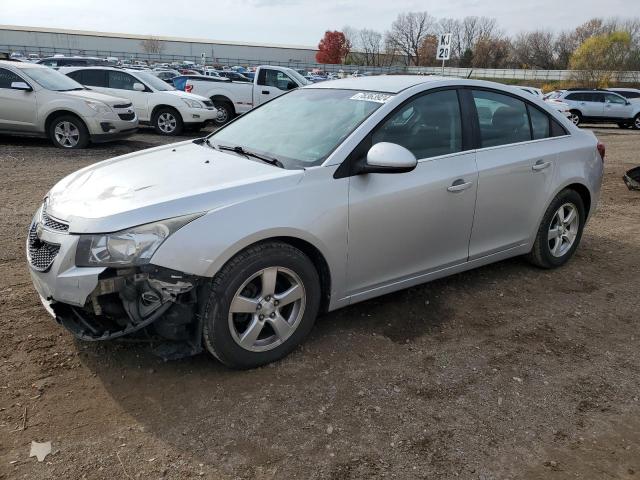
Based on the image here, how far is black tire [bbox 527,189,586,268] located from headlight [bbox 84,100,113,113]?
28.5 ft

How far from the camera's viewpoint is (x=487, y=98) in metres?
4.29

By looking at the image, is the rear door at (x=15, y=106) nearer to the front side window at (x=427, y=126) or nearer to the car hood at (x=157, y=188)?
the car hood at (x=157, y=188)

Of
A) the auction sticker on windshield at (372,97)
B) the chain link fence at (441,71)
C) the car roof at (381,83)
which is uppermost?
the chain link fence at (441,71)

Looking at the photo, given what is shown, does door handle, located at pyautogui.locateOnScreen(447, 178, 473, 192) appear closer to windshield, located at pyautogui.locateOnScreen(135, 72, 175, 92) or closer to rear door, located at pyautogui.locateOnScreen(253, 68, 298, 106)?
windshield, located at pyautogui.locateOnScreen(135, 72, 175, 92)

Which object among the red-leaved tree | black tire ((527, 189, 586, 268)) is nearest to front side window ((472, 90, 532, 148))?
black tire ((527, 189, 586, 268))

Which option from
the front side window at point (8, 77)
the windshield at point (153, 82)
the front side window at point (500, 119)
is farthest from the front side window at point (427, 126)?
the windshield at point (153, 82)

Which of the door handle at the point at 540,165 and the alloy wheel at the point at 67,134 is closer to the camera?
the door handle at the point at 540,165

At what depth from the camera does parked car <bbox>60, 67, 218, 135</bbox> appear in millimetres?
13281

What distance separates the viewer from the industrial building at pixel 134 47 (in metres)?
86.5

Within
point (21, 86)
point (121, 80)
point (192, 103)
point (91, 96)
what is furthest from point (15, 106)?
point (192, 103)

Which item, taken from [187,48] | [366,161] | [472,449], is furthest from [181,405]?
[187,48]

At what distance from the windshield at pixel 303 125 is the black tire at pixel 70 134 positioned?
24.0 ft

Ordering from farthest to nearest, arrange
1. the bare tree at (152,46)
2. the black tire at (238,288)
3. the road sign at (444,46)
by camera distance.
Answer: the bare tree at (152,46)
the road sign at (444,46)
the black tire at (238,288)

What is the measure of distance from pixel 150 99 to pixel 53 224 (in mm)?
11142
